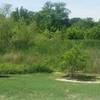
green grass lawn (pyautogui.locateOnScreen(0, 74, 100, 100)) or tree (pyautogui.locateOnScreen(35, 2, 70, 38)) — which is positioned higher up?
tree (pyautogui.locateOnScreen(35, 2, 70, 38))

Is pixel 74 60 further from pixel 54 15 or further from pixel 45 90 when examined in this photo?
pixel 54 15

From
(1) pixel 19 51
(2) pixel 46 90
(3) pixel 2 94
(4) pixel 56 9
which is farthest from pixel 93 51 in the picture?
(4) pixel 56 9

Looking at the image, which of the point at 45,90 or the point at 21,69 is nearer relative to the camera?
the point at 45,90

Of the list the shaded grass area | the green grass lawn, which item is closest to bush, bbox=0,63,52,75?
the shaded grass area

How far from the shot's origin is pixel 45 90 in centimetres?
1291

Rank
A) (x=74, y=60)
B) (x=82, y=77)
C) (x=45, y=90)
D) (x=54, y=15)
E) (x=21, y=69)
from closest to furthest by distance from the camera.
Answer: (x=45, y=90), (x=74, y=60), (x=82, y=77), (x=21, y=69), (x=54, y=15)

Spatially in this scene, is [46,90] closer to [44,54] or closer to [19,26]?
[44,54]

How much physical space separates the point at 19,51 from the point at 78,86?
7.80m

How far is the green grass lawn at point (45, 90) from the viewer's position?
11663 mm

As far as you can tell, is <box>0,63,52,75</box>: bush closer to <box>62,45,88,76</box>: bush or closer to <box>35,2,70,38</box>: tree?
<box>62,45,88,76</box>: bush

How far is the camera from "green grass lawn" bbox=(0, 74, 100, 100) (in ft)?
38.3

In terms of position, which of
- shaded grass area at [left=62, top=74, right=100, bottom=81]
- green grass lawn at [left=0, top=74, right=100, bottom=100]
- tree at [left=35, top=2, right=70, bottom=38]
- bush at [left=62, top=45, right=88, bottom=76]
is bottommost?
shaded grass area at [left=62, top=74, right=100, bottom=81]

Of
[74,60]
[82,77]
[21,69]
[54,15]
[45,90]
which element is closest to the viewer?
[45,90]

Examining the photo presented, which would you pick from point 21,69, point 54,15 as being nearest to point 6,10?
point 21,69
